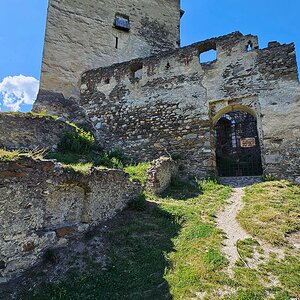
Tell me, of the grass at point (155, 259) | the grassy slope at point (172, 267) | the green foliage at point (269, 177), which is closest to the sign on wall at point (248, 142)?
the green foliage at point (269, 177)

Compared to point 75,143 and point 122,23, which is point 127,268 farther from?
point 122,23

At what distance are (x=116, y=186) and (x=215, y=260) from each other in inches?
113

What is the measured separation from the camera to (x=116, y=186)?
6.55 meters

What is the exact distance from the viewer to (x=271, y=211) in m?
6.43

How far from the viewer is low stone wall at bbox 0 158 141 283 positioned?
4301 millimetres

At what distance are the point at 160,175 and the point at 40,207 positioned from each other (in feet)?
15.0

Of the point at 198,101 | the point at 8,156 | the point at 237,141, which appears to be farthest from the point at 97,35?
the point at 8,156

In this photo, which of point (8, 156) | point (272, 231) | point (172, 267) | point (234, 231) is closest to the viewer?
point (8, 156)

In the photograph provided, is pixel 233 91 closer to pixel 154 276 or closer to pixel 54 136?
pixel 54 136

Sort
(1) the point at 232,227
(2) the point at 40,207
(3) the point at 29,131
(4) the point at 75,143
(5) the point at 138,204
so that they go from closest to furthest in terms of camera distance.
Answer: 1. (2) the point at 40,207
2. (1) the point at 232,227
3. (5) the point at 138,204
4. (3) the point at 29,131
5. (4) the point at 75,143

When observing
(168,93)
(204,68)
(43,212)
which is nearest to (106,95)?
(168,93)

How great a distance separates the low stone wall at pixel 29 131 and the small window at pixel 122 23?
954cm

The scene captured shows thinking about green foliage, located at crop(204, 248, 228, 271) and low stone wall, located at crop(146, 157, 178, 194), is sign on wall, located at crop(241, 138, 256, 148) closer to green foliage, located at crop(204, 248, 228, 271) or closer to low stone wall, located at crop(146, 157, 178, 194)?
low stone wall, located at crop(146, 157, 178, 194)

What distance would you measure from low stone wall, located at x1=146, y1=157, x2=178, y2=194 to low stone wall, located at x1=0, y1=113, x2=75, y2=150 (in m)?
4.01
